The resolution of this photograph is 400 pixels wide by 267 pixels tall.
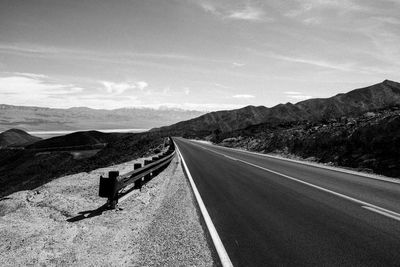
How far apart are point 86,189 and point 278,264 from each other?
798cm

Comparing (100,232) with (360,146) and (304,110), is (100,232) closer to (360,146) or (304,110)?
(360,146)

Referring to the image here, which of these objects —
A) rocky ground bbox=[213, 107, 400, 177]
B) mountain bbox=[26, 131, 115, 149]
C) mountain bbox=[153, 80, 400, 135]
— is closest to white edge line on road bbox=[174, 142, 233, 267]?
rocky ground bbox=[213, 107, 400, 177]

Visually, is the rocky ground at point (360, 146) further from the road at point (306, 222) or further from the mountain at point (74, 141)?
the mountain at point (74, 141)

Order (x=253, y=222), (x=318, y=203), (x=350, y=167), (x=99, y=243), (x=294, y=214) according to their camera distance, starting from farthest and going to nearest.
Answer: (x=350, y=167) → (x=318, y=203) → (x=294, y=214) → (x=253, y=222) → (x=99, y=243)

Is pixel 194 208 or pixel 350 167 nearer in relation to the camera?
pixel 194 208

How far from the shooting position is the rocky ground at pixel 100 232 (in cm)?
451

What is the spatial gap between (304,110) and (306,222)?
150m

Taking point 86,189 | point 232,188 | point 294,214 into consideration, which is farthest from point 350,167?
point 86,189

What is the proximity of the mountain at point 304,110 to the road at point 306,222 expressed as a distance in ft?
254

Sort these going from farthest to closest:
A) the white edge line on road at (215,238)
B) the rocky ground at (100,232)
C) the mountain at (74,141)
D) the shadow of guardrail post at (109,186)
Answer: the mountain at (74,141) → the shadow of guardrail post at (109,186) → the rocky ground at (100,232) → the white edge line on road at (215,238)

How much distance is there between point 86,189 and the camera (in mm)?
10648

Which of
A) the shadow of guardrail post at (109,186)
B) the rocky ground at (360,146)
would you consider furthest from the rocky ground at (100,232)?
the rocky ground at (360,146)

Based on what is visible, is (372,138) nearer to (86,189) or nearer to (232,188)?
(232,188)

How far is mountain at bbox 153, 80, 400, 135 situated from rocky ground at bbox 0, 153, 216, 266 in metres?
79.2
